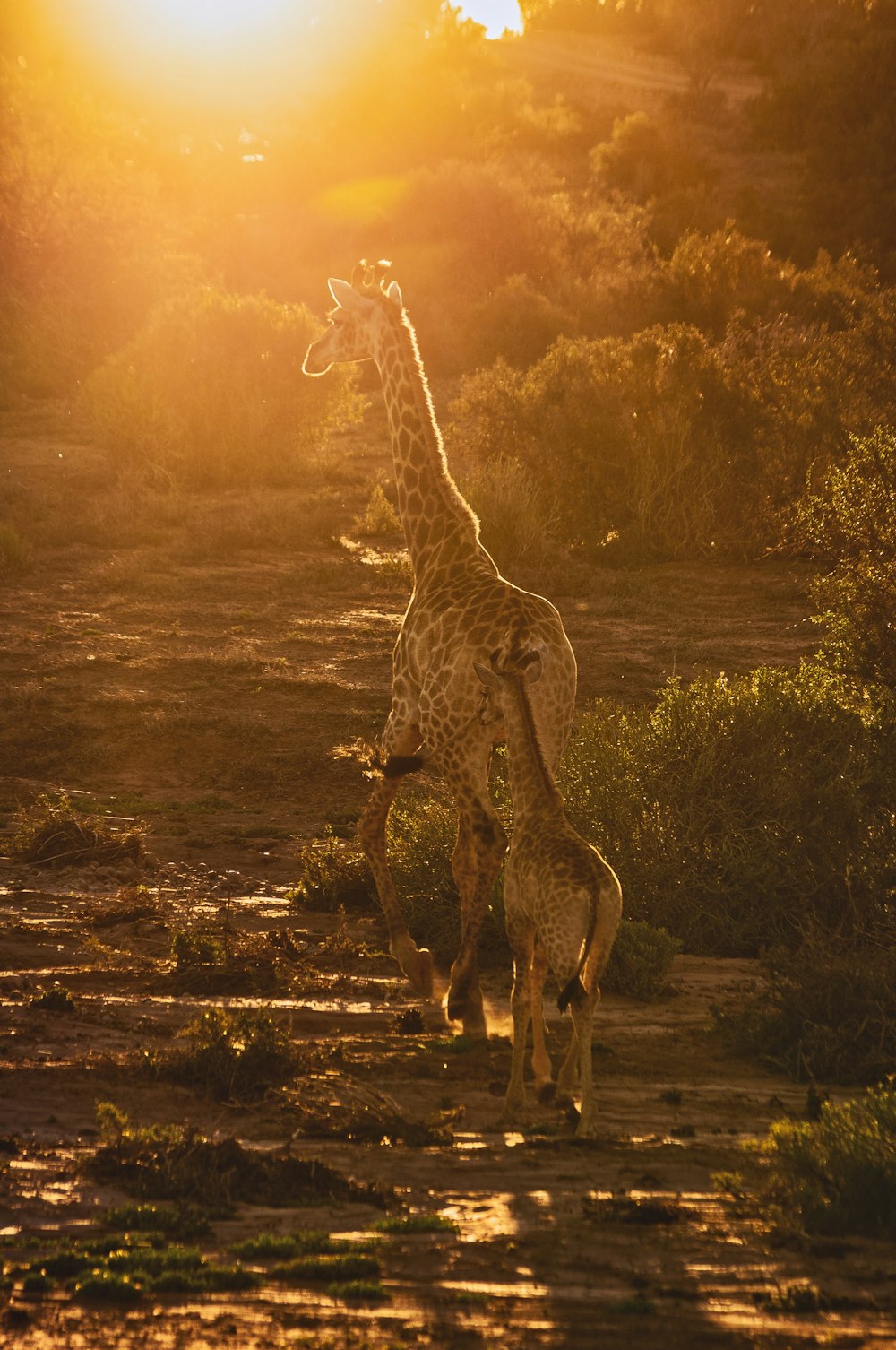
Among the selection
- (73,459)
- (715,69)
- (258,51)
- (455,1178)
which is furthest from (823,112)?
(455,1178)

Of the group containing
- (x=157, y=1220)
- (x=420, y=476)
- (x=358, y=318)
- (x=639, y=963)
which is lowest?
(x=157, y=1220)

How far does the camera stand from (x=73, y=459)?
19.2 m

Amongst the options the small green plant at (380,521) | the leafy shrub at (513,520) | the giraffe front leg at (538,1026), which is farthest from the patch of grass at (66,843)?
the small green plant at (380,521)

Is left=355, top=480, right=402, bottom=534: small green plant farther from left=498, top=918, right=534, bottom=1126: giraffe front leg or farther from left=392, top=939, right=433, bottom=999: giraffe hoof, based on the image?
left=498, top=918, right=534, bottom=1126: giraffe front leg

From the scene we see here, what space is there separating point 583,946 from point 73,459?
15383 mm

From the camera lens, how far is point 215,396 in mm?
20406

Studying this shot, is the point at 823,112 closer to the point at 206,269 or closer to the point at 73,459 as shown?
the point at 206,269

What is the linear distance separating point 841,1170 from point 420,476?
4.37 meters

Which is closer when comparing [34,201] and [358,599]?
[358,599]

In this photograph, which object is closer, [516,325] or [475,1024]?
[475,1024]

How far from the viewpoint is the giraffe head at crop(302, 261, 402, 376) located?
320 inches

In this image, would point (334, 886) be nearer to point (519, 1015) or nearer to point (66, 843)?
point (66, 843)

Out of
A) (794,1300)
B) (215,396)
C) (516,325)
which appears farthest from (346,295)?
(516,325)

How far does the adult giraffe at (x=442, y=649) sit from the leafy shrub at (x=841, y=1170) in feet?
6.72
